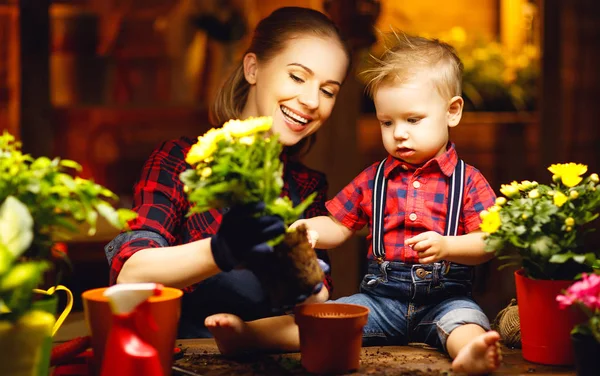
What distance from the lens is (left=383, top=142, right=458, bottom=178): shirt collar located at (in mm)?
1689

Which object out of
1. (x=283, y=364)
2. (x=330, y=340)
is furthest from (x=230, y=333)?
(x=330, y=340)

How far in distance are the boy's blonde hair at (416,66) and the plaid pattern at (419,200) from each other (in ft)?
0.46

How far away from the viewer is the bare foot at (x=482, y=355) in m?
1.31

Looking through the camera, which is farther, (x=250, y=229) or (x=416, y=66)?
(x=416, y=66)

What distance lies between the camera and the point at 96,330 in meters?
1.27

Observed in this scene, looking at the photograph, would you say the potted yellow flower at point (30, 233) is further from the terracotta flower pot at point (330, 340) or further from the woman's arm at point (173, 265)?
the terracotta flower pot at point (330, 340)

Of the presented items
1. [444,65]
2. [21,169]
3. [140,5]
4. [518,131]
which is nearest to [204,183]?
[21,169]

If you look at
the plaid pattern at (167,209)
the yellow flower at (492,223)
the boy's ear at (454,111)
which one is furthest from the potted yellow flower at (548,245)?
the plaid pattern at (167,209)

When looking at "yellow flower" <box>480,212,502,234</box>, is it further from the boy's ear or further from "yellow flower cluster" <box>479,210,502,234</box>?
the boy's ear

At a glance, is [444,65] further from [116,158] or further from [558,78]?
[116,158]

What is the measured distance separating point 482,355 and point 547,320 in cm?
17

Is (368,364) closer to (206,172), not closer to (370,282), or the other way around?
(370,282)

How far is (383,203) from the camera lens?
172 centimetres

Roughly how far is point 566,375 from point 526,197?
0.33m
